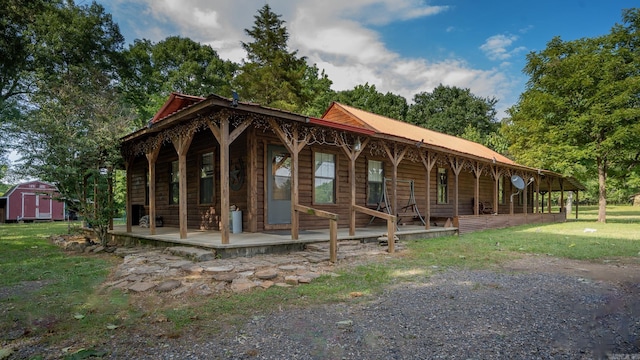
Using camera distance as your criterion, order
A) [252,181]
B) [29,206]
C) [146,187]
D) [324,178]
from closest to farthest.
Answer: [252,181]
[324,178]
[146,187]
[29,206]

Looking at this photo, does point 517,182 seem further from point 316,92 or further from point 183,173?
point 316,92

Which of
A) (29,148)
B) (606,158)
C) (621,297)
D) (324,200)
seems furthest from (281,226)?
(606,158)

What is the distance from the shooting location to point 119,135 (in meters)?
8.82

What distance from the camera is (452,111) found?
38.1 m

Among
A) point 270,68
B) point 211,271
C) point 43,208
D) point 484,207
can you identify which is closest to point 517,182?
point 484,207

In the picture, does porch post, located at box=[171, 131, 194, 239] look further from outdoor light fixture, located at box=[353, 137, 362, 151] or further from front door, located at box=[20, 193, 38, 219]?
front door, located at box=[20, 193, 38, 219]

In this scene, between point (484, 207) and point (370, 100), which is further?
point (370, 100)

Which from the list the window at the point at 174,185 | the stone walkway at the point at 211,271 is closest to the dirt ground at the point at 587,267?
the stone walkway at the point at 211,271

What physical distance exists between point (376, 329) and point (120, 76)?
88.6ft

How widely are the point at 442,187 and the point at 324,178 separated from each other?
6.28 metres

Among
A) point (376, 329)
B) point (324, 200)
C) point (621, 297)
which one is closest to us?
point (376, 329)

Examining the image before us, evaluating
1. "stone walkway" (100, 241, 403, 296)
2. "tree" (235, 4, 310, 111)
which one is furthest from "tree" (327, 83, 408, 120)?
"stone walkway" (100, 241, 403, 296)

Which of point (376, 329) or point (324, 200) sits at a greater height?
point (324, 200)

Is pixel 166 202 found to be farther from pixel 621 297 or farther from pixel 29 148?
pixel 621 297
